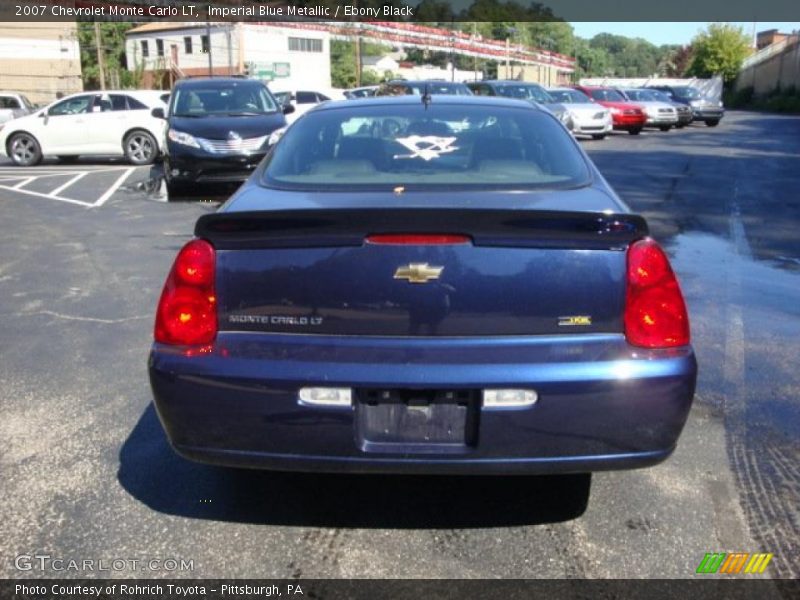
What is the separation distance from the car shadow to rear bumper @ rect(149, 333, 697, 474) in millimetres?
487

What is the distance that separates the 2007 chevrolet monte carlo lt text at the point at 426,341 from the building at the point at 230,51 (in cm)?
5102

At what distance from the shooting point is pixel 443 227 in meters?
2.80

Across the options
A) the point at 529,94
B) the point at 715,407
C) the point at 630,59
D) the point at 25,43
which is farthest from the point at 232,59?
the point at 630,59

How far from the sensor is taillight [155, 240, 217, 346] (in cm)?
291

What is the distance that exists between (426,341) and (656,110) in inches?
1048

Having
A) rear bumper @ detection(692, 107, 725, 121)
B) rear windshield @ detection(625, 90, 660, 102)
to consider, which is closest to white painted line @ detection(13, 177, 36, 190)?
rear windshield @ detection(625, 90, 660, 102)

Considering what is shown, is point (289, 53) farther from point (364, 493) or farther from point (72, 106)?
point (364, 493)

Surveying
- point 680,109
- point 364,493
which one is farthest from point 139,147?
point 680,109

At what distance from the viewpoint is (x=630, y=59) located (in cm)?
16488

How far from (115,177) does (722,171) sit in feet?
36.1

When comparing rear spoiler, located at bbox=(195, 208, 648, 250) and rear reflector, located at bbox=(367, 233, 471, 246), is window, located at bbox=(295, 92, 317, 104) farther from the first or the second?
rear reflector, located at bbox=(367, 233, 471, 246)

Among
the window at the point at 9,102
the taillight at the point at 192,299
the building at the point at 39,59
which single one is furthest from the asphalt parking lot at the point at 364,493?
the building at the point at 39,59

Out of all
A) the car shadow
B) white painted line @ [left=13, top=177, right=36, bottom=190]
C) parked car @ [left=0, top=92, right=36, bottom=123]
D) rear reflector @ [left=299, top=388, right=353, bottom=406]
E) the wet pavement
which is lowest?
white painted line @ [left=13, top=177, right=36, bottom=190]

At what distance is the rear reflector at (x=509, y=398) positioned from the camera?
2.77 meters
